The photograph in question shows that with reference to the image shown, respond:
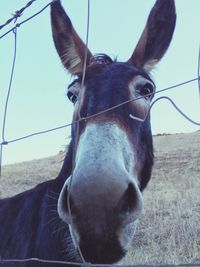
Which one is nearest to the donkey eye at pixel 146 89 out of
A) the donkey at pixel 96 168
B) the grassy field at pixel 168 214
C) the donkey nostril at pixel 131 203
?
the donkey at pixel 96 168

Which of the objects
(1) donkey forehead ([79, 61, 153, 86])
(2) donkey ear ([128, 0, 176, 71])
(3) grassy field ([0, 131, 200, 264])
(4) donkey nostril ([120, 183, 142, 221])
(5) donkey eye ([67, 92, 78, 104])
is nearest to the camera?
(4) donkey nostril ([120, 183, 142, 221])

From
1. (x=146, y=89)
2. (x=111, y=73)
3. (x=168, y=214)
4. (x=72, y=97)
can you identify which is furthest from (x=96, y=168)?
(x=168, y=214)

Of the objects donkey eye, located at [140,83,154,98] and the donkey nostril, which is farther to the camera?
donkey eye, located at [140,83,154,98]

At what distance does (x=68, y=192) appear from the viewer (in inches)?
109

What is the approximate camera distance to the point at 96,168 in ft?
8.86

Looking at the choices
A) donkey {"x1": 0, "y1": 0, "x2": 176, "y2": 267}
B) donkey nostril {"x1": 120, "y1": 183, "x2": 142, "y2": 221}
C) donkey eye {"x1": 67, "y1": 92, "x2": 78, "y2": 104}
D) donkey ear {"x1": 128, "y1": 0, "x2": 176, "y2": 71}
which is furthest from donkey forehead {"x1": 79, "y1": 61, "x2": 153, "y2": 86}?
donkey nostril {"x1": 120, "y1": 183, "x2": 142, "y2": 221}

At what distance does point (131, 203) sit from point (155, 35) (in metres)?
2.18

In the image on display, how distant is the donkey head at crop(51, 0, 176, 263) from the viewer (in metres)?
2.68

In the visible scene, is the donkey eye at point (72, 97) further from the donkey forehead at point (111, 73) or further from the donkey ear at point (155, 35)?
the donkey ear at point (155, 35)

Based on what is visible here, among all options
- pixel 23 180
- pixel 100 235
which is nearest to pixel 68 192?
pixel 100 235

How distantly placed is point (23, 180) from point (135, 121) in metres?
17.8

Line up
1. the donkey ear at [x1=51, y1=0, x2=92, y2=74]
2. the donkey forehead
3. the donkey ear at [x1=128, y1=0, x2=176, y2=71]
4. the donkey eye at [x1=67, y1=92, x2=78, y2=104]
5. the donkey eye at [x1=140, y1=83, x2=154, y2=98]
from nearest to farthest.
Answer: the donkey forehead
the donkey eye at [x1=140, y1=83, x2=154, y2=98]
the donkey eye at [x1=67, y1=92, x2=78, y2=104]
the donkey ear at [x1=128, y1=0, x2=176, y2=71]
the donkey ear at [x1=51, y1=0, x2=92, y2=74]

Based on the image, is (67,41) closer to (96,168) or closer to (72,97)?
(72,97)

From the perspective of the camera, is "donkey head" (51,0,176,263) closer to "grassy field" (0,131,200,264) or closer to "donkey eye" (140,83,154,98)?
"donkey eye" (140,83,154,98)
